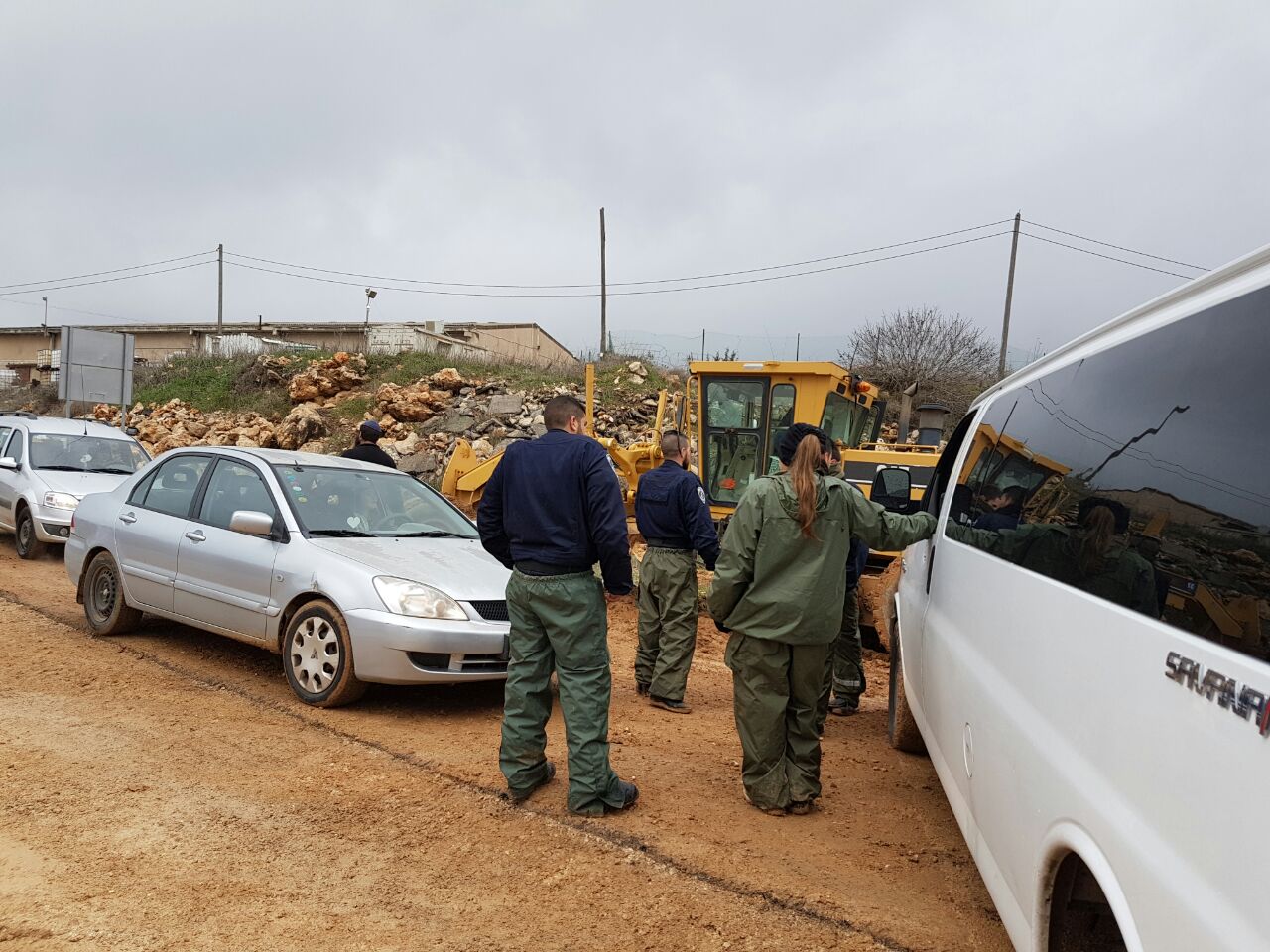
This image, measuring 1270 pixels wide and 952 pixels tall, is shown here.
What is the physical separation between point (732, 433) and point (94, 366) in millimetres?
14278

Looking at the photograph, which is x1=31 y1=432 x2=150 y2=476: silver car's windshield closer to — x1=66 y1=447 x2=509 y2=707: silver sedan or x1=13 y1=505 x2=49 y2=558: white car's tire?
x1=13 y1=505 x2=49 y2=558: white car's tire

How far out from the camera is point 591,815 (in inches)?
165

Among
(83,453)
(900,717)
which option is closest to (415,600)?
(900,717)

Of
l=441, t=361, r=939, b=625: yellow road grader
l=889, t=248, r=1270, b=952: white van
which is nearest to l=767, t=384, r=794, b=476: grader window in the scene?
l=441, t=361, r=939, b=625: yellow road grader

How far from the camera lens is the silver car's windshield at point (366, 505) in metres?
6.19

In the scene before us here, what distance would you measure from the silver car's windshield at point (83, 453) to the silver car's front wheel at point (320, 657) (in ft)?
25.3

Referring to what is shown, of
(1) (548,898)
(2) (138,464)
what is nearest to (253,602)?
(1) (548,898)

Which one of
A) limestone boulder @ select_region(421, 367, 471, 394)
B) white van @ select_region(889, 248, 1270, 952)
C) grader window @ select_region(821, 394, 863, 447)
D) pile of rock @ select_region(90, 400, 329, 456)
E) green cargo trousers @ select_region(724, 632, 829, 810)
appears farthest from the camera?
limestone boulder @ select_region(421, 367, 471, 394)

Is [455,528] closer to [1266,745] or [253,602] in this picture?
[253,602]

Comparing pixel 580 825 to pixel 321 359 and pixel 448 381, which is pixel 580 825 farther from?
pixel 321 359

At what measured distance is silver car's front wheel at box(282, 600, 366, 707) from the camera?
5.41 m

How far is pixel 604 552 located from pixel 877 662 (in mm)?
4959

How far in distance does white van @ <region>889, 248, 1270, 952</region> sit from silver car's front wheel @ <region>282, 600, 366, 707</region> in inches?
139

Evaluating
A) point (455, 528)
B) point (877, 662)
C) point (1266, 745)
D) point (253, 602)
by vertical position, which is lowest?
point (877, 662)
